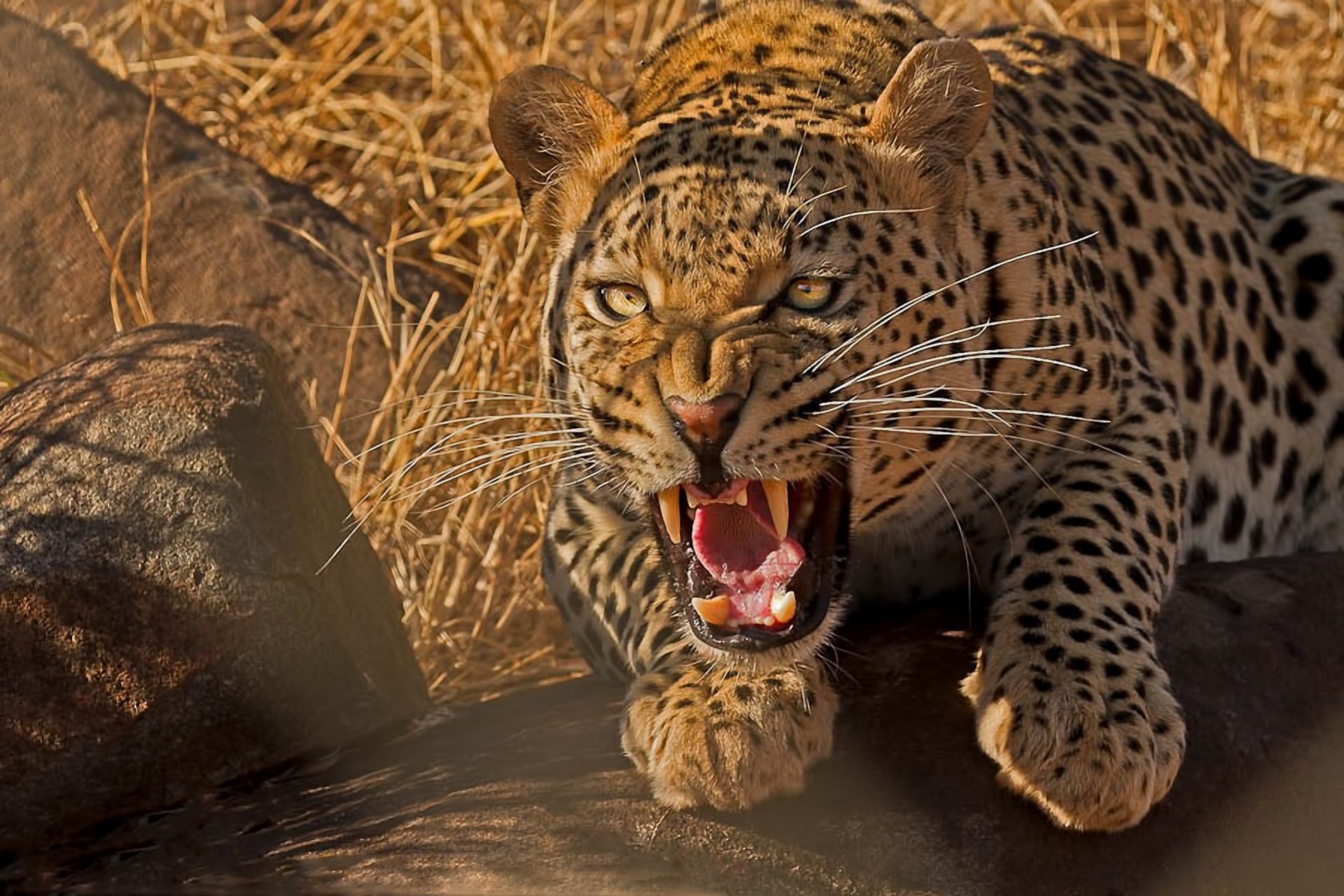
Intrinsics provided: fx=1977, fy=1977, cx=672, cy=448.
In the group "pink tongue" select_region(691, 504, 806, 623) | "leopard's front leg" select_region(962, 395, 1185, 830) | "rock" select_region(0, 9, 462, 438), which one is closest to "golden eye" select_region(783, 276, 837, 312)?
"pink tongue" select_region(691, 504, 806, 623)

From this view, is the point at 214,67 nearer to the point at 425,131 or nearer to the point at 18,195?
the point at 425,131

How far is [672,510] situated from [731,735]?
1.55 feet

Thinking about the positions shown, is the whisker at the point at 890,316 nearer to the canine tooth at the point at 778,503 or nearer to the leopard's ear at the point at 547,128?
the canine tooth at the point at 778,503

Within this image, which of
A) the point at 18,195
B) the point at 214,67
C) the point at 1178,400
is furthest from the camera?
the point at 214,67

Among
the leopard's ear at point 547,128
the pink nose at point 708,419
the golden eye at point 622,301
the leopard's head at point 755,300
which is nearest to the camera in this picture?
the pink nose at point 708,419

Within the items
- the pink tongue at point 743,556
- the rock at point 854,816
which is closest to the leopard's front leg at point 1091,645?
the rock at point 854,816

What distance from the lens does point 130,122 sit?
7562 mm

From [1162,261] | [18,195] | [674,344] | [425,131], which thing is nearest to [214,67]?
[425,131]

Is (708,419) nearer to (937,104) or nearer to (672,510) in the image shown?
(672,510)

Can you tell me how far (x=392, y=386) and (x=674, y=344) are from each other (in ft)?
9.60

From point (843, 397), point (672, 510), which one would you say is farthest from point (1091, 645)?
point (672, 510)

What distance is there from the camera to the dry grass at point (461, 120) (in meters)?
6.71

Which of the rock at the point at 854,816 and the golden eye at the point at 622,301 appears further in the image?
the golden eye at the point at 622,301

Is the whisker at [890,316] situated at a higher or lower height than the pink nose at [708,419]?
higher
